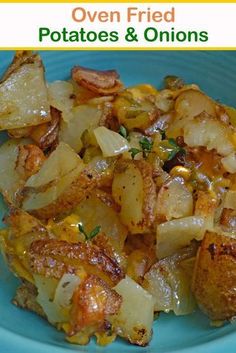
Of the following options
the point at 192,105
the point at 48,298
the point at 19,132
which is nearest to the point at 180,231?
the point at 48,298

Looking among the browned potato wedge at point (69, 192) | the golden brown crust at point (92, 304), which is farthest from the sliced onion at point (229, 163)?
the golden brown crust at point (92, 304)

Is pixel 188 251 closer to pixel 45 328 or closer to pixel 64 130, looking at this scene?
pixel 45 328

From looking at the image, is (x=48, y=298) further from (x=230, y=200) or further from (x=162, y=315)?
(x=230, y=200)

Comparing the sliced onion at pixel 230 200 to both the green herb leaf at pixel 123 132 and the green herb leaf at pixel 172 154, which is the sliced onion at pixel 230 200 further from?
the green herb leaf at pixel 123 132

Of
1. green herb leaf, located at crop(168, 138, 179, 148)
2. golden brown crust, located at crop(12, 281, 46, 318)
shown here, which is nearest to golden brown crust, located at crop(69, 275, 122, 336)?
golden brown crust, located at crop(12, 281, 46, 318)

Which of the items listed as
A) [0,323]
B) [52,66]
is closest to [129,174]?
[0,323]

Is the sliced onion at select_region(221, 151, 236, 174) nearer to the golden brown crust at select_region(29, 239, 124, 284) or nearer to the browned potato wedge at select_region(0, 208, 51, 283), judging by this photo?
the golden brown crust at select_region(29, 239, 124, 284)
